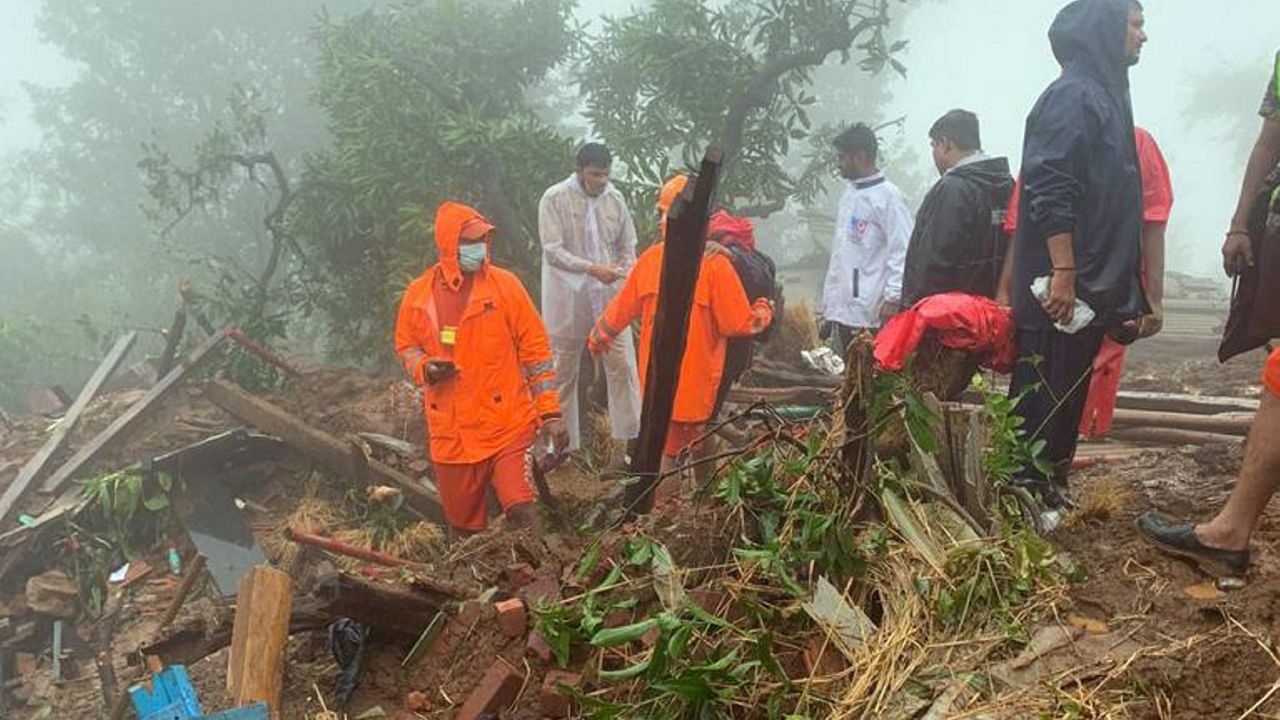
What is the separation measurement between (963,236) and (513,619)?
269cm

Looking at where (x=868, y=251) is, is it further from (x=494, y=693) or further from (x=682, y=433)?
(x=494, y=693)

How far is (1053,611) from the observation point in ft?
8.20

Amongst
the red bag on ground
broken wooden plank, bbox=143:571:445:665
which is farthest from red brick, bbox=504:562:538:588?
the red bag on ground

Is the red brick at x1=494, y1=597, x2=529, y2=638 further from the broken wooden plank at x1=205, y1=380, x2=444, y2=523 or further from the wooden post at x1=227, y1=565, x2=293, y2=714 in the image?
the broken wooden plank at x1=205, y1=380, x2=444, y2=523

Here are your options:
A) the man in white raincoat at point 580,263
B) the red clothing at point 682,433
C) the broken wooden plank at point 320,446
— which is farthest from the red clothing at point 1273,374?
the broken wooden plank at point 320,446

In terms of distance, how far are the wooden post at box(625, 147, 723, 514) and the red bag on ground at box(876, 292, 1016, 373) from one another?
0.85 m

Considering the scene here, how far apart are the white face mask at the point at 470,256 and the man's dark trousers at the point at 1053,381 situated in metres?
2.69

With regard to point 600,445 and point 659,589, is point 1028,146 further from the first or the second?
point 600,445

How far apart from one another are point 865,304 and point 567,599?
3840mm

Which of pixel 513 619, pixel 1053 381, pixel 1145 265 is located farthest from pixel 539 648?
pixel 1145 265

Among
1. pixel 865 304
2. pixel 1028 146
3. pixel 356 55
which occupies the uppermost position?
pixel 356 55

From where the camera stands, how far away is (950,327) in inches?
134

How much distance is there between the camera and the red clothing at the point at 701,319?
16.3 ft

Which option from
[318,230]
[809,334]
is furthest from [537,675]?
[318,230]
